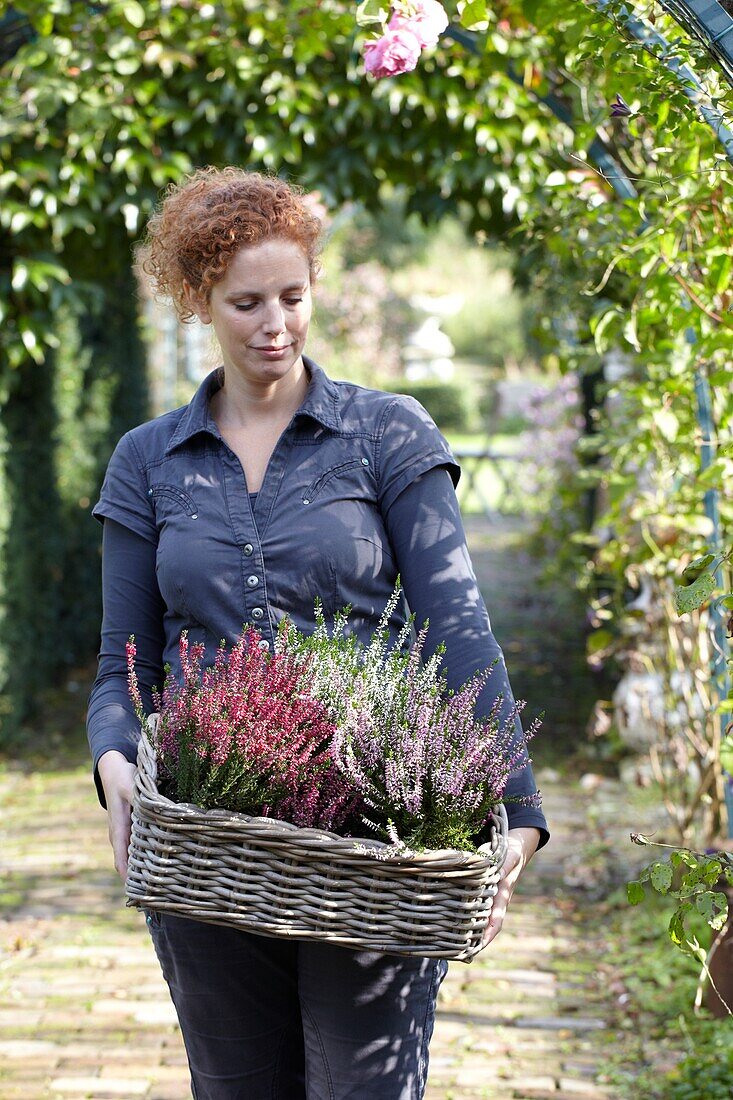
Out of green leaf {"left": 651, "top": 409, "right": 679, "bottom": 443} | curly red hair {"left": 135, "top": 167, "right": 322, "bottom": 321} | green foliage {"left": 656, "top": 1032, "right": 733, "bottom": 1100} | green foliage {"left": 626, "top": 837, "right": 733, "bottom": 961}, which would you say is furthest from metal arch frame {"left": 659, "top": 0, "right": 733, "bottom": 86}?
green foliage {"left": 656, "top": 1032, "right": 733, "bottom": 1100}

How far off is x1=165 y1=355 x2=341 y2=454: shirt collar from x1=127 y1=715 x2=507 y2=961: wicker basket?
627 mm

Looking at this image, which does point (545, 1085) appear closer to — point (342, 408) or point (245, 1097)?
point (245, 1097)

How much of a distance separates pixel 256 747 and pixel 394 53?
1.12 m

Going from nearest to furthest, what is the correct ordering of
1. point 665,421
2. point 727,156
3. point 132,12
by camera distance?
point 727,156 → point 665,421 → point 132,12

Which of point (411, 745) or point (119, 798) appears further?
point (119, 798)

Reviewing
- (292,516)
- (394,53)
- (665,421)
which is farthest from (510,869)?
(665,421)

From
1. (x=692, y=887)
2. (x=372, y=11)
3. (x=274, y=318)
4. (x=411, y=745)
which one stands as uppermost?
(x=372, y=11)

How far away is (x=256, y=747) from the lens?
1520mm

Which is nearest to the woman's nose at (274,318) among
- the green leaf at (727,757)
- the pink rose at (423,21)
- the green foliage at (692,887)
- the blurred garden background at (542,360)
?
the blurred garden background at (542,360)

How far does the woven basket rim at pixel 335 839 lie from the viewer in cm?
→ 143

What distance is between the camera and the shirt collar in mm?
1863

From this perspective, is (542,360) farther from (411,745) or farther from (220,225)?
(411,745)

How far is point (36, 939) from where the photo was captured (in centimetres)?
401

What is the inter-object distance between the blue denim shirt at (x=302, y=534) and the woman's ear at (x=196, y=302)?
15cm
